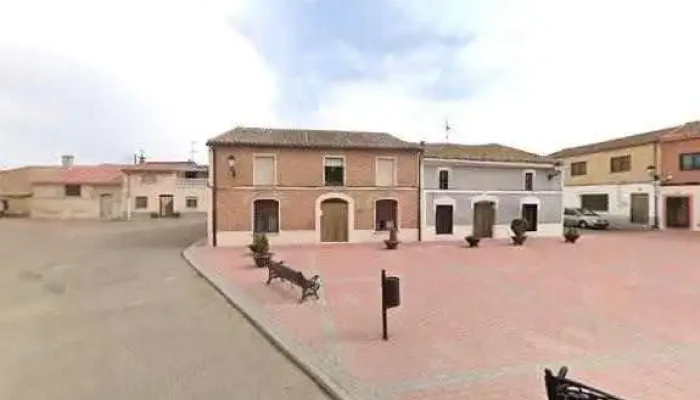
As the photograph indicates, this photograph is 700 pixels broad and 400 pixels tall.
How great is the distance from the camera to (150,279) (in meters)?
13.7

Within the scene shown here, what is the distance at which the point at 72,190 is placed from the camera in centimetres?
4481

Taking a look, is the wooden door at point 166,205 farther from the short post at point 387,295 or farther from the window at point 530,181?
the short post at point 387,295

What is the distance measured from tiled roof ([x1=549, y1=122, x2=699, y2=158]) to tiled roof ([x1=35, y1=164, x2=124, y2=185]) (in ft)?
135

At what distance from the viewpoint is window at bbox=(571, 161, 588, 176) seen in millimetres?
37572

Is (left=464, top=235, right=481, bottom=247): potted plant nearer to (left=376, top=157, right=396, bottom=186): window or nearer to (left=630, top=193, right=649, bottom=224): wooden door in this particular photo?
(left=376, top=157, right=396, bottom=186): window

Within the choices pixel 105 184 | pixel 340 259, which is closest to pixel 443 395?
pixel 340 259

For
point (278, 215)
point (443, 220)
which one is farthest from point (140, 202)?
A: point (443, 220)

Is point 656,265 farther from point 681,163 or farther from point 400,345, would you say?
point 681,163

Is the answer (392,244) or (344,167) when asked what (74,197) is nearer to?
(344,167)

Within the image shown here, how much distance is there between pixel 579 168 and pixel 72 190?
4517 cm

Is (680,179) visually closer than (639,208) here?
Yes

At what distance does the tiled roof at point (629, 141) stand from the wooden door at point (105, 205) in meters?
41.4

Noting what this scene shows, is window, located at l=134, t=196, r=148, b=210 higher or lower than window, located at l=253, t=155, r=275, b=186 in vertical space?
lower

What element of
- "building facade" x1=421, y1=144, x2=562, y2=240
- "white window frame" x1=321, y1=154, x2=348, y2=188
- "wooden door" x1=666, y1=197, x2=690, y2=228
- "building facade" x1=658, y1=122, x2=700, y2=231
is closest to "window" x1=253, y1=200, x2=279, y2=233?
"white window frame" x1=321, y1=154, x2=348, y2=188
